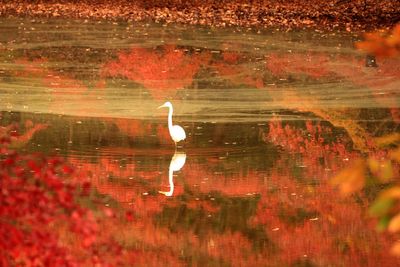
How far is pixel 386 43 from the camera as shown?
3.16m

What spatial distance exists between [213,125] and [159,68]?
14.7 feet

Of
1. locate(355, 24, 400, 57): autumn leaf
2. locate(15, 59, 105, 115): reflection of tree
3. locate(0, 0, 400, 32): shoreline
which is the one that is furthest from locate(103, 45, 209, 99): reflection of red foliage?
locate(355, 24, 400, 57): autumn leaf

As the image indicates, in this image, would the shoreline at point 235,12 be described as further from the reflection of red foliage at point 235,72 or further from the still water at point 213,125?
the reflection of red foliage at point 235,72

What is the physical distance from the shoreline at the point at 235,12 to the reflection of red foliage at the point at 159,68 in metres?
4.18

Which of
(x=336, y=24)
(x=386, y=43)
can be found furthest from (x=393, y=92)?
(x=386, y=43)

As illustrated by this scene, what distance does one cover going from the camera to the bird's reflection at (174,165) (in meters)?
10.2

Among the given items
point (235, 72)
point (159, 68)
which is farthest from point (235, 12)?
point (235, 72)

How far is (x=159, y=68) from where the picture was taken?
687 inches

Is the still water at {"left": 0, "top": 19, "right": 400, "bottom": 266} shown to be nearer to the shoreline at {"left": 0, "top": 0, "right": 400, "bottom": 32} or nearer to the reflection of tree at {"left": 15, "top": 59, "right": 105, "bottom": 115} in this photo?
the reflection of tree at {"left": 15, "top": 59, "right": 105, "bottom": 115}

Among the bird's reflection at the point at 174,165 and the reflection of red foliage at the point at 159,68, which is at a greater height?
the reflection of red foliage at the point at 159,68

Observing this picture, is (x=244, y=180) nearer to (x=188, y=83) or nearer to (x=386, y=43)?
(x=188, y=83)

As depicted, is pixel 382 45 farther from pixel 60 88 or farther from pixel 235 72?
pixel 235 72

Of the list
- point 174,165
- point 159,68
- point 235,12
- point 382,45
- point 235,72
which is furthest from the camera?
point 235,12

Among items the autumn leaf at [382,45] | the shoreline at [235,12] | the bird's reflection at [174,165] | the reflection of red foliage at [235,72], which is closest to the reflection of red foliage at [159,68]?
the reflection of red foliage at [235,72]
